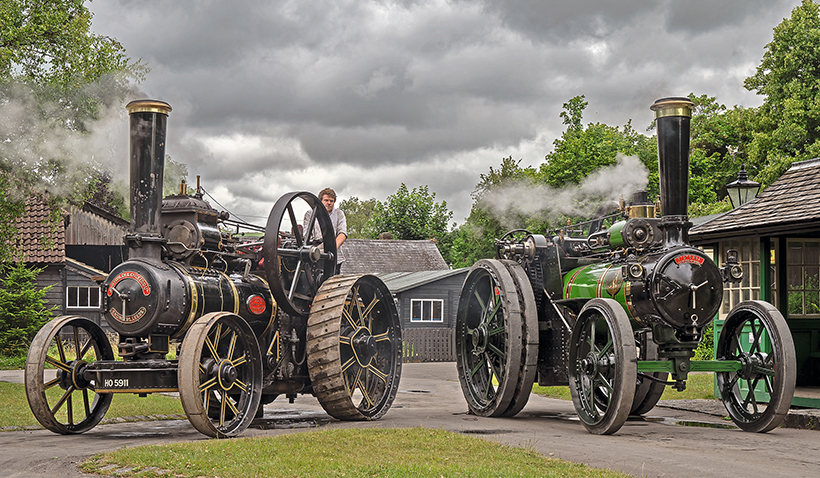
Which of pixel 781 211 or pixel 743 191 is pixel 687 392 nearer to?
pixel 743 191

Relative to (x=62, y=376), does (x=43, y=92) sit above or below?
above

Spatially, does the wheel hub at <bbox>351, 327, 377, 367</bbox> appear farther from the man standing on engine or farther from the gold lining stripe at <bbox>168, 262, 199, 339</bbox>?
the gold lining stripe at <bbox>168, 262, 199, 339</bbox>

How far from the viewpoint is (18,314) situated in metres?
21.9

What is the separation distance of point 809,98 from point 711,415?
855 inches

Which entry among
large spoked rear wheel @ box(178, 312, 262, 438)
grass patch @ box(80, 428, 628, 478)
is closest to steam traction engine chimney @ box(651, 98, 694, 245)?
grass patch @ box(80, 428, 628, 478)

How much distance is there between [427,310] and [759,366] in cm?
2319

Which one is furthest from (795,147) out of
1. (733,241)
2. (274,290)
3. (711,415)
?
(274,290)

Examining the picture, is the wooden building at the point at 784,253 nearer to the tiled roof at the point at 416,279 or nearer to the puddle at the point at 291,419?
the puddle at the point at 291,419

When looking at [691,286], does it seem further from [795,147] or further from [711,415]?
[795,147]

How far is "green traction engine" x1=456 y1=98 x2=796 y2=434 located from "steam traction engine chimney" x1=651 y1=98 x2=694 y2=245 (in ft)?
0.04

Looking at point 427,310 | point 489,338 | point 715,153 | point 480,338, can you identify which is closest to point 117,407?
point 480,338

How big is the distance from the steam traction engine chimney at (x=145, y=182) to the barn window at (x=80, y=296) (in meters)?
18.8

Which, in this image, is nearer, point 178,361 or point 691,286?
point 178,361

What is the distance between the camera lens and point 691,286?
358 inches
